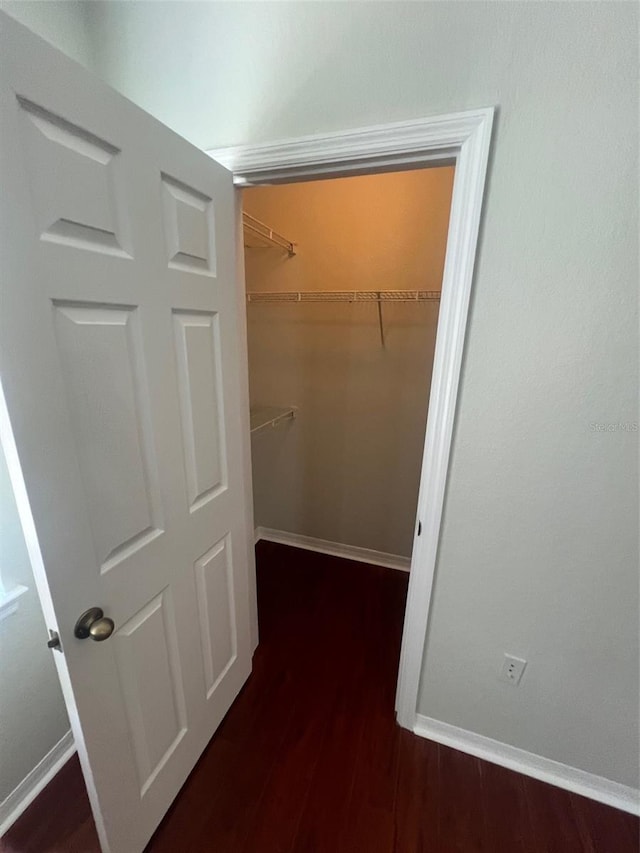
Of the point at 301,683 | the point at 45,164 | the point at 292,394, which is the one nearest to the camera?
the point at 45,164

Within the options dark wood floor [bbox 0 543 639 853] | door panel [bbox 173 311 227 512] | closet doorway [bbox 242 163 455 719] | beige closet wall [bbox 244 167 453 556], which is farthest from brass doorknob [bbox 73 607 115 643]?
beige closet wall [bbox 244 167 453 556]

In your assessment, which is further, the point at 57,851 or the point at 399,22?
the point at 57,851

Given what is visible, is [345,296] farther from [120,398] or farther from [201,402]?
[120,398]

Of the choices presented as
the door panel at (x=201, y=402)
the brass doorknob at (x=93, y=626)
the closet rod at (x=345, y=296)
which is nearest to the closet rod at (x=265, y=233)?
the closet rod at (x=345, y=296)

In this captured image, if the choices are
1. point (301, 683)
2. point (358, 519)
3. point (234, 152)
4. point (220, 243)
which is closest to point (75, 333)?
point (220, 243)

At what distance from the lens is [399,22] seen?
2.92 feet

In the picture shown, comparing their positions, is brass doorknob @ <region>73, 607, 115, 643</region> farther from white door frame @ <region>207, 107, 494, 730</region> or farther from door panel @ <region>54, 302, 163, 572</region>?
white door frame @ <region>207, 107, 494, 730</region>

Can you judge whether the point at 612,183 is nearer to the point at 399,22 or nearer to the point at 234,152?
the point at 399,22

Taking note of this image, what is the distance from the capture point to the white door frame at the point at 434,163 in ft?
2.97

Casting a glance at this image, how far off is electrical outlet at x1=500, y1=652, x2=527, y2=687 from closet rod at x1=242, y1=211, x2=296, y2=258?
2039 millimetres

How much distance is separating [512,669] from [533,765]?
1.37 ft

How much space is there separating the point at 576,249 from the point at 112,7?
1.55 metres

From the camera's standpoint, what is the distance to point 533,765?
1.30 m

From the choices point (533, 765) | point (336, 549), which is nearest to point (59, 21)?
point (336, 549)
